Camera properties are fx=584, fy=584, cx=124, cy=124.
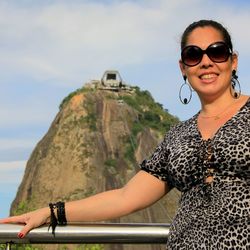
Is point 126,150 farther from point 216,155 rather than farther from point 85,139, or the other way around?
point 216,155

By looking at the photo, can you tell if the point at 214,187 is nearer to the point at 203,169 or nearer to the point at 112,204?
the point at 203,169

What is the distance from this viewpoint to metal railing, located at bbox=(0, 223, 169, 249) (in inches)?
124

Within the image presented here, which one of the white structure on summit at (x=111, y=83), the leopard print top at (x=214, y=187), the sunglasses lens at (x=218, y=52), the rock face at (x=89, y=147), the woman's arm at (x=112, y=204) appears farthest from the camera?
the white structure on summit at (x=111, y=83)

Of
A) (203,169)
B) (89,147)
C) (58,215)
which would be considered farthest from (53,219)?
(89,147)

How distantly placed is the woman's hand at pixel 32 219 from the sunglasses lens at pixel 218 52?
1.21 metres

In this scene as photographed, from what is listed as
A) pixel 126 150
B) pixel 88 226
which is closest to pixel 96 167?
pixel 126 150

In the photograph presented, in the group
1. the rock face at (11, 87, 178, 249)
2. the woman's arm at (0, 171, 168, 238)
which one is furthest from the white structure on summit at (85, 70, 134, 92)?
the woman's arm at (0, 171, 168, 238)

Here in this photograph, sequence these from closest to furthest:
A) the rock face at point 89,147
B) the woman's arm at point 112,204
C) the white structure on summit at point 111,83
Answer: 1. the woman's arm at point 112,204
2. the rock face at point 89,147
3. the white structure on summit at point 111,83

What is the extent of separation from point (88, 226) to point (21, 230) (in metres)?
0.36

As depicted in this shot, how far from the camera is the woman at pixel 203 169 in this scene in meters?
2.63

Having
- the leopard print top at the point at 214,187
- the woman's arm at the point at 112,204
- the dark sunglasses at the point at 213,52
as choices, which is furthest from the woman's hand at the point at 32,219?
the dark sunglasses at the point at 213,52

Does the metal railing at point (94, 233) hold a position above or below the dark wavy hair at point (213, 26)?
below

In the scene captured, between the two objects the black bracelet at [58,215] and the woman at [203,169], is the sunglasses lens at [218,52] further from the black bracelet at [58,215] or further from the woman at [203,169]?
the black bracelet at [58,215]

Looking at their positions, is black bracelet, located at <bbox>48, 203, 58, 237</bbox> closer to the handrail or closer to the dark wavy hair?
the handrail
